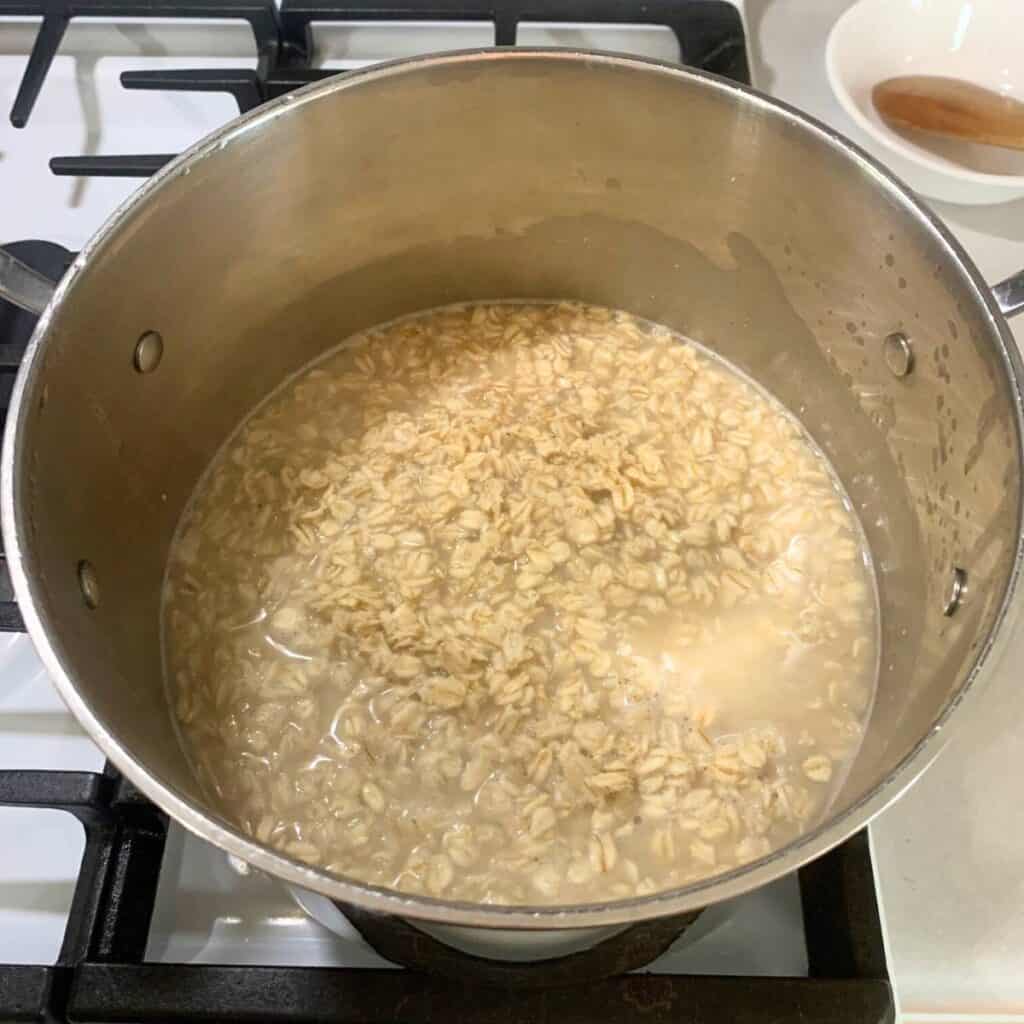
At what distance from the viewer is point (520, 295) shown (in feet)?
4.10

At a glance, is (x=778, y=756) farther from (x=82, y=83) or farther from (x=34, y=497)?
(x=82, y=83)

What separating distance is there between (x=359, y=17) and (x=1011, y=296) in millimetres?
827

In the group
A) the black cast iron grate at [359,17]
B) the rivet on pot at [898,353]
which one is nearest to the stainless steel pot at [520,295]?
the rivet on pot at [898,353]

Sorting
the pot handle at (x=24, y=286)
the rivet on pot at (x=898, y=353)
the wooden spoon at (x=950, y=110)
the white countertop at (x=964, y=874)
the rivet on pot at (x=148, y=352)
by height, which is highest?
the wooden spoon at (x=950, y=110)

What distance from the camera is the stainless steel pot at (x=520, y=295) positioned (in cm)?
78

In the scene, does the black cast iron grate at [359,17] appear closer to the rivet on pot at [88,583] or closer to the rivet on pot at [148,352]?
the rivet on pot at [148,352]

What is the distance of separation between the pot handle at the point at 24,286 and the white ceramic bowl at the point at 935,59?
0.88m

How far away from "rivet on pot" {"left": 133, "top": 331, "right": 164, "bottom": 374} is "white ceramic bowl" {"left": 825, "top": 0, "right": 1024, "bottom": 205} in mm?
801

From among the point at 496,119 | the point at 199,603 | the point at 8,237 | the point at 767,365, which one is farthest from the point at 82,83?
the point at 767,365

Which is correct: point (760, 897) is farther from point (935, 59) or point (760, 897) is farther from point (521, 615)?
point (935, 59)

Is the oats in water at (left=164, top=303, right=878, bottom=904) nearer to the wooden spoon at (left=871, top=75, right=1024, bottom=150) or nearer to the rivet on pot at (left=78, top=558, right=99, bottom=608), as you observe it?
the rivet on pot at (left=78, top=558, right=99, bottom=608)

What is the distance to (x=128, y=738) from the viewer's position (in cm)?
69

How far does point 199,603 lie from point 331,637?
159mm

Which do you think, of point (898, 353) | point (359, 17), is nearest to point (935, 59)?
point (898, 353)
